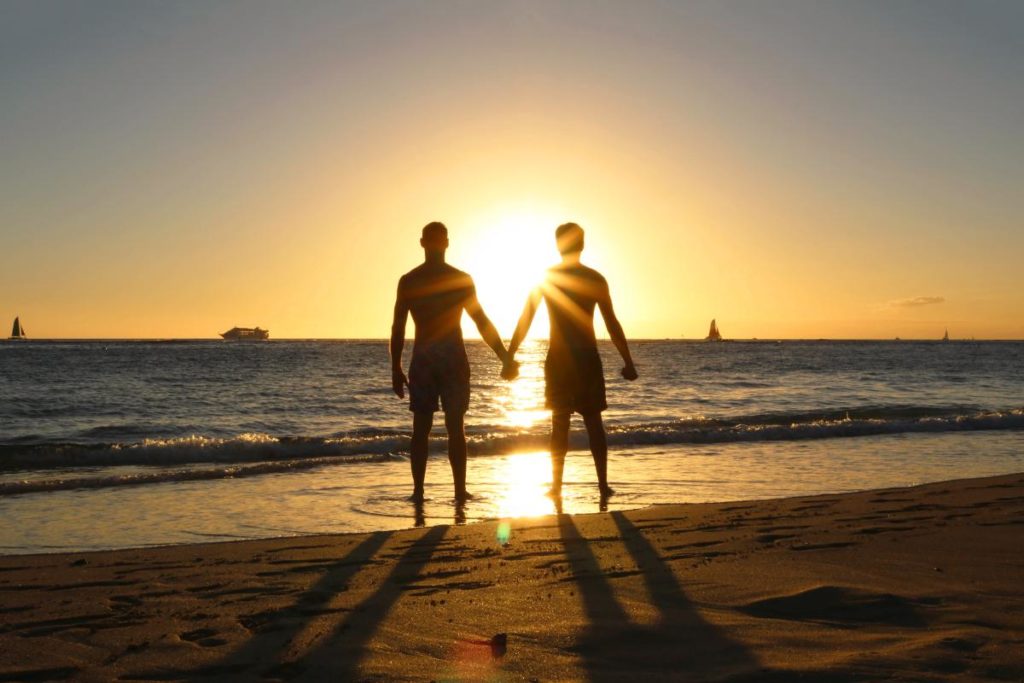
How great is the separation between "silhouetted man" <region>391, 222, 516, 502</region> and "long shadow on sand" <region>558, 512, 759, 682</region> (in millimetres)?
2848

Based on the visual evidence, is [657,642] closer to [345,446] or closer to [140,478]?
[140,478]

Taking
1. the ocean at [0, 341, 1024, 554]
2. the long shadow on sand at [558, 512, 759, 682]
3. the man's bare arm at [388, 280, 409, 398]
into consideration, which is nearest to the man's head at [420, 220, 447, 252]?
the man's bare arm at [388, 280, 409, 398]

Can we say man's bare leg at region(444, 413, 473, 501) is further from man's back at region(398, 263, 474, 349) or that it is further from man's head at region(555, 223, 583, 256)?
man's head at region(555, 223, 583, 256)

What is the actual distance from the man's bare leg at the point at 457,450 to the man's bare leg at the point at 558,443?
773mm

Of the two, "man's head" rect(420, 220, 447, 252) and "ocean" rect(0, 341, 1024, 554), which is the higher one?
"man's head" rect(420, 220, 447, 252)

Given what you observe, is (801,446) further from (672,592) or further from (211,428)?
(211,428)

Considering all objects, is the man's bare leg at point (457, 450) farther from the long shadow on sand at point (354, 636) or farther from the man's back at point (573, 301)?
the long shadow on sand at point (354, 636)

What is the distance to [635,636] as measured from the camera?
3348mm

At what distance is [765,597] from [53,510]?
6.23m

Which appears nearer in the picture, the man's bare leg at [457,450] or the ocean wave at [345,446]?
the man's bare leg at [457,450]

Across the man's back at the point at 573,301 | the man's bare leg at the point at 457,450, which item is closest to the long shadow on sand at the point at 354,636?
the man's bare leg at the point at 457,450

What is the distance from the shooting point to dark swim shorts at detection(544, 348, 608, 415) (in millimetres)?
7312

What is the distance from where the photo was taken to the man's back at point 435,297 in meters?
6.98

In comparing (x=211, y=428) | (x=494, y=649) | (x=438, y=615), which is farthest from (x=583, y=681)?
(x=211, y=428)
